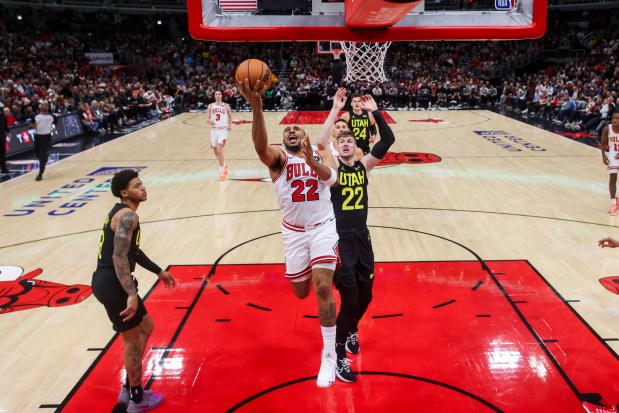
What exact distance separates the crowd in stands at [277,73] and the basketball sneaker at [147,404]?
12313 mm

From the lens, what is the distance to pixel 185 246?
7340 mm

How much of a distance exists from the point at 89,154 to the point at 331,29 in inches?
413

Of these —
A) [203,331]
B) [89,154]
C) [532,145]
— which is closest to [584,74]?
[532,145]

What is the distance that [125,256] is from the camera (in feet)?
11.4

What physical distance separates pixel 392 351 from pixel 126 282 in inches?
88.0

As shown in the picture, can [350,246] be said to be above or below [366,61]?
below

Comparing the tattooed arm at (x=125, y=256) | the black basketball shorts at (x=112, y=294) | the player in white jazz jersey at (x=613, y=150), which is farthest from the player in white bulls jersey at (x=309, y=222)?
the player in white jazz jersey at (x=613, y=150)

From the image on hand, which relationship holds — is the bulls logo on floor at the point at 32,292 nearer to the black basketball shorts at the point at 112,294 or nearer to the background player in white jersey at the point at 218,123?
the black basketball shorts at the point at 112,294

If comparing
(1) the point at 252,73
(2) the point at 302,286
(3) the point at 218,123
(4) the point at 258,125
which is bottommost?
(2) the point at 302,286

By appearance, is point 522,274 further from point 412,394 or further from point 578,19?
point 578,19

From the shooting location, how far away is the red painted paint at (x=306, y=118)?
20.5m

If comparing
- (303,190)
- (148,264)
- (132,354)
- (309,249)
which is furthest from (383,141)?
(132,354)

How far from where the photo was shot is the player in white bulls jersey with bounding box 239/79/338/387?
3969mm

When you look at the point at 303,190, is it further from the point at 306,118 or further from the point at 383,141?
the point at 306,118
